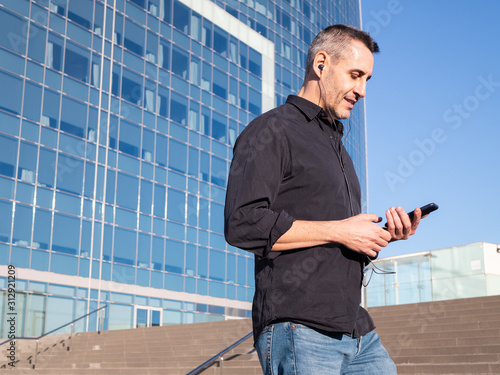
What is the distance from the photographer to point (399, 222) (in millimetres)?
1769

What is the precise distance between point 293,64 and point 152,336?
2920 cm

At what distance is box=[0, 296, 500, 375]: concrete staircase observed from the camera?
920 centimetres

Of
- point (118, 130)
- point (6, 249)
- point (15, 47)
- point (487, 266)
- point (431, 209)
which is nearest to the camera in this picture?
point (431, 209)

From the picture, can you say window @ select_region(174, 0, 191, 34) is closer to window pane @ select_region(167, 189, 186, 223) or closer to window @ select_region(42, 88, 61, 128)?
window pane @ select_region(167, 189, 186, 223)

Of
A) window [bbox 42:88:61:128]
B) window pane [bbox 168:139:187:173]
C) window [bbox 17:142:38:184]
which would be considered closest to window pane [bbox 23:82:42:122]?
window [bbox 42:88:61:128]

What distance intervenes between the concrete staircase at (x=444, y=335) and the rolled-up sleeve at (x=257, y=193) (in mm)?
7264

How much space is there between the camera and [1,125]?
23.9 metres

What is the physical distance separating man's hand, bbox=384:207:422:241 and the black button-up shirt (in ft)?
0.40

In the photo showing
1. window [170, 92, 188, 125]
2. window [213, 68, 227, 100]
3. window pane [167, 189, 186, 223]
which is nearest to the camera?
window pane [167, 189, 186, 223]

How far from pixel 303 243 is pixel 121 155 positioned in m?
27.6

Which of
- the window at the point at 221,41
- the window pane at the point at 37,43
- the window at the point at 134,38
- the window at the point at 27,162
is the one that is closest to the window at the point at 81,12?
the window pane at the point at 37,43

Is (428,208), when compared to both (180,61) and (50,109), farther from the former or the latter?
(180,61)

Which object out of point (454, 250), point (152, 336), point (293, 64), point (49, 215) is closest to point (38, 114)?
point (49, 215)

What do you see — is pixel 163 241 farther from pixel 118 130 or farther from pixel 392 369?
pixel 392 369
